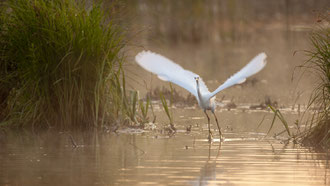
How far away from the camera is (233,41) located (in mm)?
36062

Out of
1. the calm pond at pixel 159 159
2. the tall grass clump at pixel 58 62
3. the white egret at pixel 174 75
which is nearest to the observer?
the calm pond at pixel 159 159

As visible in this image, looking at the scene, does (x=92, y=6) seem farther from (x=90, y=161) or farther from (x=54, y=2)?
(x=90, y=161)

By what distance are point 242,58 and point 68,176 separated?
20357mm

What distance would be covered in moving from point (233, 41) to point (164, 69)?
2565 cm

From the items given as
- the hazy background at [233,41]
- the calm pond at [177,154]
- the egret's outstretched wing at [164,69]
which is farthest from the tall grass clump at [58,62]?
the hazy background at [233,41]

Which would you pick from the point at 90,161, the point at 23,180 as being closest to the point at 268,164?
the point at 90,161

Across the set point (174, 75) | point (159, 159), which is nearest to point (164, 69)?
point (174, 75)

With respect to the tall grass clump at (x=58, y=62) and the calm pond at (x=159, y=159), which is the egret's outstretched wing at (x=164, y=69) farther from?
the calm pond at (x=159, y=159)

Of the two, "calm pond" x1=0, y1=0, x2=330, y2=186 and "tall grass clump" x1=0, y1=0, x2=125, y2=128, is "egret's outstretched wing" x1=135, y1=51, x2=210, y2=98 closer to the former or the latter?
"calm pond" x1=0, y1=0, x2=330, y2=186

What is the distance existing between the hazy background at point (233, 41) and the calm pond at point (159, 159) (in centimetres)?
513

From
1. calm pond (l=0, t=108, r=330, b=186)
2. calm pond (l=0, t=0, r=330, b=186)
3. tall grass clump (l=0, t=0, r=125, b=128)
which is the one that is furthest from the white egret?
tall grass clump (l=0, t=0, r=125, b=128)

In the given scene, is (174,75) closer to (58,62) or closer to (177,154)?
(58,62)

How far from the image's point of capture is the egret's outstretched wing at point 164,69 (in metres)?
10.5

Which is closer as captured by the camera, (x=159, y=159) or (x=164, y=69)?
(x=159, y=159)
